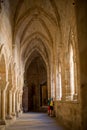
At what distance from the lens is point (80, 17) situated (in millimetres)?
3518

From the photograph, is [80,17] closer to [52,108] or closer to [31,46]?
[52,108]

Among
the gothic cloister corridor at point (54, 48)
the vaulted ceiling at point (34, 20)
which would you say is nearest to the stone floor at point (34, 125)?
the gothic cloister corridor at point (54, 48)

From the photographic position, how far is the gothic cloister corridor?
3703mm

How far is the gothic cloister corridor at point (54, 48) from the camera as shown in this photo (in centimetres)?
370

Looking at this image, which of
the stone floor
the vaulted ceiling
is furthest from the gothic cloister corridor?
the stone floor

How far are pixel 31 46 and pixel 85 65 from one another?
25.5 m

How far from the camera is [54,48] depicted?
21.0m

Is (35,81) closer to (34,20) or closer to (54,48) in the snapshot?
(54,48)

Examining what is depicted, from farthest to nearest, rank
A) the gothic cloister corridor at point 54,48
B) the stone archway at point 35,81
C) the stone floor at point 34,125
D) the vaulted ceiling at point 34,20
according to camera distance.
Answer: the stone archway at point 35,81 → the vaulted ceiling at point 34,20 → the stone floor at point 34,125 → the gothic cloister corridor at point 54,48

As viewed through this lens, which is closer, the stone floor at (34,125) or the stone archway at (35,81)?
the stone floor at (34,125)

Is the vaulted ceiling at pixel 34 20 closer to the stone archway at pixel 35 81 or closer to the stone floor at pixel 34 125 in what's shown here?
the stone floor at pixel 34 125

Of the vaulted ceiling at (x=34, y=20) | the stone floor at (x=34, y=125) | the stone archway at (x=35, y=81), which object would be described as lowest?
the stone floor at (x=34, y=125)

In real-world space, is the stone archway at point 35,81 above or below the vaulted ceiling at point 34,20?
below

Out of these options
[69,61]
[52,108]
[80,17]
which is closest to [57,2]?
[69,61]
